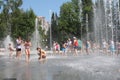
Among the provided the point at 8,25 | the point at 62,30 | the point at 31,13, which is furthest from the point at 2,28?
the point at 62,30

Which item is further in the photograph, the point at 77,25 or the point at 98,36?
the point at 77,25

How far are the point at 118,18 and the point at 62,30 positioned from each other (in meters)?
10.9

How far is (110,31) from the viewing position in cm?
5994

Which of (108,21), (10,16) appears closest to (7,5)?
(10,16)

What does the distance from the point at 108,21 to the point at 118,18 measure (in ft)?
13.3

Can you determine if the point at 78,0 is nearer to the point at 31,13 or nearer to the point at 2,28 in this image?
the point at 31,13

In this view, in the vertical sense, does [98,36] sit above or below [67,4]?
below

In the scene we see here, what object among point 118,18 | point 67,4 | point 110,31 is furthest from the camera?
point 67,4

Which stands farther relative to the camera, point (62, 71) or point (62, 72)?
point (62, 71)

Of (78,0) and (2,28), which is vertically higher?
(78,0)

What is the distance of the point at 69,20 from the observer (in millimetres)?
69000

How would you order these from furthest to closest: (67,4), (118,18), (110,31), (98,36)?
1. (67,4)
2. (118,18)
3. (110,31)
4. (98,36)

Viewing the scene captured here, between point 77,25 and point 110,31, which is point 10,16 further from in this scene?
point 110,31

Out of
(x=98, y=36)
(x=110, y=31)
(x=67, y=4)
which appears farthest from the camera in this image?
(x=67, y=4)
